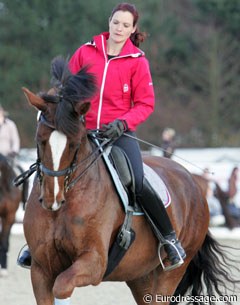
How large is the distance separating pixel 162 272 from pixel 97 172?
1.52m

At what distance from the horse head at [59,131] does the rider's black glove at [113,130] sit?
0.34 m

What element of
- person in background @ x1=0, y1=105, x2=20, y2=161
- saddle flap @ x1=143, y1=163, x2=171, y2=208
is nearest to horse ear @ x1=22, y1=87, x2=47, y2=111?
saddle flap @ x1=143, y1=163, x2=171, y2=208

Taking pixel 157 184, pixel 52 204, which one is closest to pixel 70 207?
pixel 52 204

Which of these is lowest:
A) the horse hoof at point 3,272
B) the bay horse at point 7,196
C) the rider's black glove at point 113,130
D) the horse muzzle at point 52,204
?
the horse hoof at point 3,272

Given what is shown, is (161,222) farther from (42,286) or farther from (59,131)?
(59,131)

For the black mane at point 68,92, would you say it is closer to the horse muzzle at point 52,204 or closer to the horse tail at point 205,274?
the horse muzzle at point 52,204

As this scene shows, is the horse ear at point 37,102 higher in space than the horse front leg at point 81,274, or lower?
higher

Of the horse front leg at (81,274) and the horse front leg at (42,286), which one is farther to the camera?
the horse front leg at (42,286)

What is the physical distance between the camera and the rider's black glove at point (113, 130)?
5.92 meters

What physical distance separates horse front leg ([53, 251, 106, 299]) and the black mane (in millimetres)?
847

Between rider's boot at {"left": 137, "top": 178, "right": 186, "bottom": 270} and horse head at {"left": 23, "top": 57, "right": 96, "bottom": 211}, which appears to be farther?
rider's boot at {"left": 137, "top": 178, "right": 186, "bottom": 270}

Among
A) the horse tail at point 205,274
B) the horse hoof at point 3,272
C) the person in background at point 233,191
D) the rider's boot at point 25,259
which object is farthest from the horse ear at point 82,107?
the person in background at point 233,191

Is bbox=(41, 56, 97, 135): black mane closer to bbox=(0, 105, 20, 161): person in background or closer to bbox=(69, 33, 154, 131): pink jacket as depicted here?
bbox=(69, 33, 154, 131): pink jacket

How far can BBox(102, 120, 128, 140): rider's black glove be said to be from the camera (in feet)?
19.4
